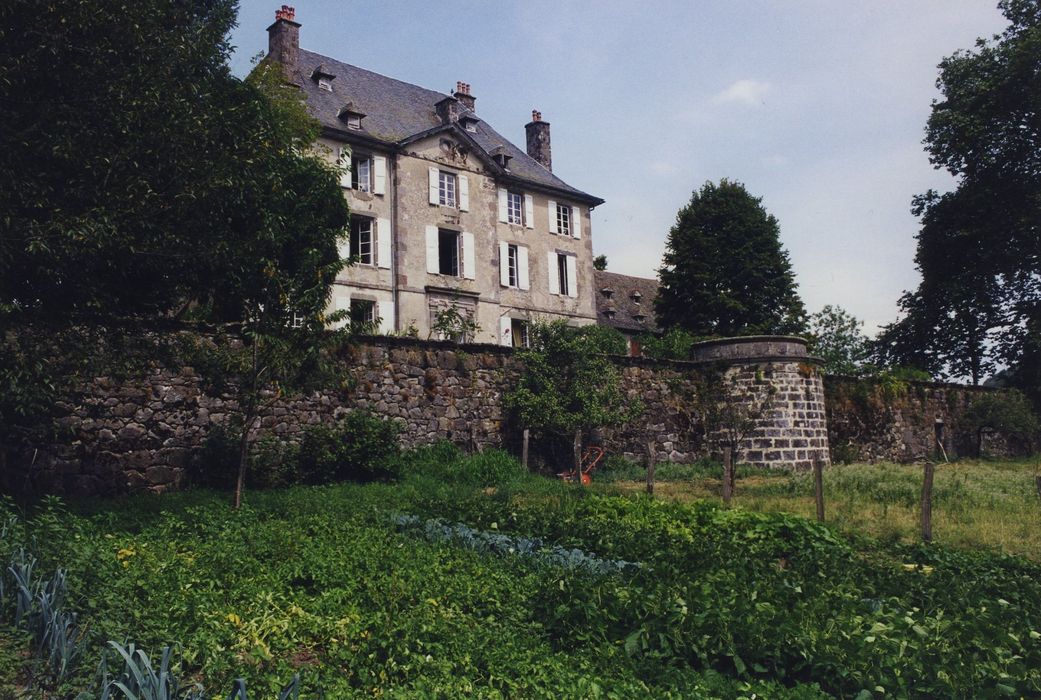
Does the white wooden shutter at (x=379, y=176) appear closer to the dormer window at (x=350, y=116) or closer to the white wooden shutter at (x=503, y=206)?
the dormer window at (x=350, y=116)

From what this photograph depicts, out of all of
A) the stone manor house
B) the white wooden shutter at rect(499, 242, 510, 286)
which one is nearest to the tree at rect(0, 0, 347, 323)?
the stone manor house

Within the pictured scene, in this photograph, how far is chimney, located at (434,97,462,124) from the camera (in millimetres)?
33656

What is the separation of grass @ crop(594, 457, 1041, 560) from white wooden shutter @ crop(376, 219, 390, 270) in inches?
505

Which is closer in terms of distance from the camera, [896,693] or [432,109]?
[896,693]

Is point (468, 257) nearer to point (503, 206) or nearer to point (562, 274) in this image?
point (503, 206)

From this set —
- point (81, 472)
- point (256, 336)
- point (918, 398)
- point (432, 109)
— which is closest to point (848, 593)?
point (256, 336)

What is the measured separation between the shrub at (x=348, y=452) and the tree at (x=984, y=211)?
2424 centimetres

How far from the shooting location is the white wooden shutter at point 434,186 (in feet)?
101

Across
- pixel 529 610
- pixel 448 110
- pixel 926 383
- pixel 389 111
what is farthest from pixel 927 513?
pixel 448 110

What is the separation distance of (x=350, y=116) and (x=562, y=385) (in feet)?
49.6

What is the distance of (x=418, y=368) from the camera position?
18094 mm

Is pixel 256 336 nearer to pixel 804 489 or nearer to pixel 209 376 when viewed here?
pixel 209 376

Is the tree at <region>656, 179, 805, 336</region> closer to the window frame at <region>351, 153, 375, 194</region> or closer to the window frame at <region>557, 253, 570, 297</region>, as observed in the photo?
the window frame at <region>557, 253, 570, 297</region>

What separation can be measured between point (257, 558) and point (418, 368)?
33.9ft
